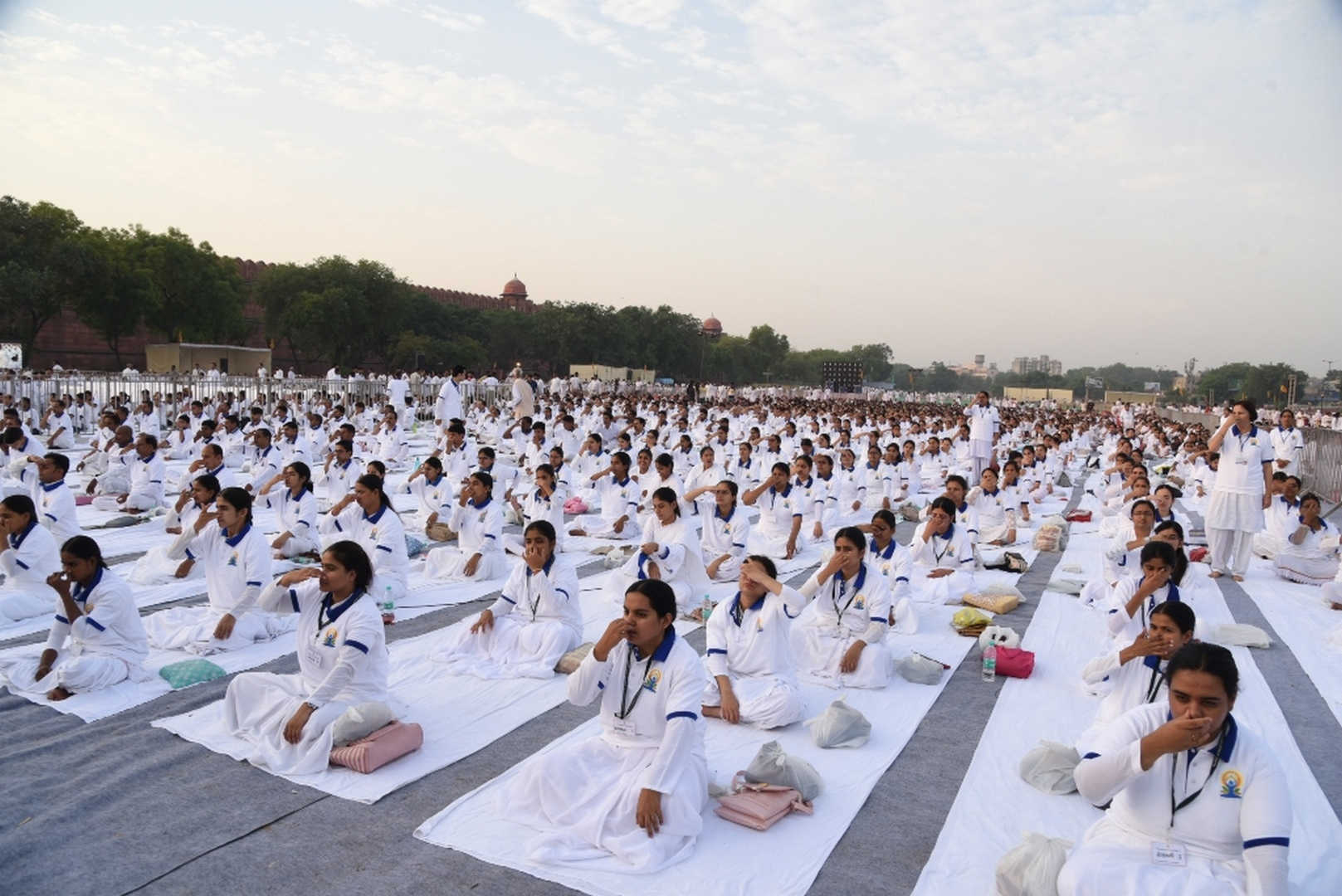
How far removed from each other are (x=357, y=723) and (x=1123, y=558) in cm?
515

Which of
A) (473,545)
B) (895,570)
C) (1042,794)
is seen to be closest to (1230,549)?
(895,570)

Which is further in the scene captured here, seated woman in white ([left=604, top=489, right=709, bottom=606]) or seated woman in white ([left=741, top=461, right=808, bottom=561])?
seated woman in white ([left=741, top=461, right=808, bottom=561])

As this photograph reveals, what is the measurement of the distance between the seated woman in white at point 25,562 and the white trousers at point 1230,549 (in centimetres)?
983

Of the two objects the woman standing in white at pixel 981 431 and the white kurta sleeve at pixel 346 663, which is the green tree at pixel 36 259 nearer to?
the woman standing in white at pixel 981 431

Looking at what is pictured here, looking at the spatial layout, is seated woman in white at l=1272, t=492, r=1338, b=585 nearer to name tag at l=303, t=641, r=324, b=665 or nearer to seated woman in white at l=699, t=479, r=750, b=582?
seated woman in white at l=699, t=479, r=750, b=582

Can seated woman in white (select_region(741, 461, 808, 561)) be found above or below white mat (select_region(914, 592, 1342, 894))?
above

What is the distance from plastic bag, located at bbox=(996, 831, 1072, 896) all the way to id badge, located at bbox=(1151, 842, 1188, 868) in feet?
1.05

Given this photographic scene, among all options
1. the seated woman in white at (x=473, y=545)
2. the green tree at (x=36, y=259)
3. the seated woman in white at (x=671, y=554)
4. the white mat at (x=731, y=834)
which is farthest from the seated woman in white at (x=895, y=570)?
the green tree at (x=36, y=259)

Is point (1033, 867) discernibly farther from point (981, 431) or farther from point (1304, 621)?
point (981, 431)

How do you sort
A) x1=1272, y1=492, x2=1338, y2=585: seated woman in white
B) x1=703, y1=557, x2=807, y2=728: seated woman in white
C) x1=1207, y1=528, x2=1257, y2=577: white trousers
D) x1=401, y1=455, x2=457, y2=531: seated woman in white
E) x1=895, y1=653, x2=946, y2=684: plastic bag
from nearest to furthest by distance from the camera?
x1=703, y1=557, x2=807, y2=728: seated woman in white → x1=895, y1=653, x2=946, y2=684: plastic bag → x1=1272, y1=492, x2=1338, y2=585: seated woman in white → x1=1207, y1=528, x2=1257, y2=577: white trousers → x1=401, y1=455, x2=457, y2=531: seated woman in white

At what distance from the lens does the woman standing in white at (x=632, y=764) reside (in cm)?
348

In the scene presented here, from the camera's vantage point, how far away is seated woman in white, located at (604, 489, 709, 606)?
6.92m

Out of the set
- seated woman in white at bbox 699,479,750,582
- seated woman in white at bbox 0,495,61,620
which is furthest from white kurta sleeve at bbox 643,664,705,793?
seated woman in white at bbox 0,495,61,620

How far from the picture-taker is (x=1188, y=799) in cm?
285
